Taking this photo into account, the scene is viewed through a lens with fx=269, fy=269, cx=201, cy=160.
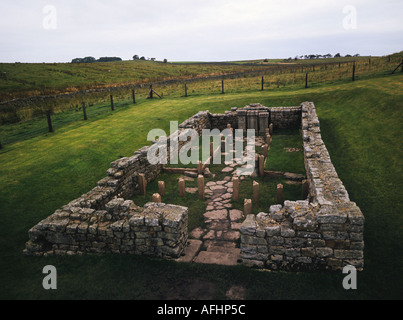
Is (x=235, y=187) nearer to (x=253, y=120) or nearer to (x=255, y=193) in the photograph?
(x=255, y=193)

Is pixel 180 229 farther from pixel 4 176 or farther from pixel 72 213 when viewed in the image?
pixel 4 176

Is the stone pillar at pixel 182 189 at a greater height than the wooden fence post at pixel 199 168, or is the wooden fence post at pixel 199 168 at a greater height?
the wooden fence post at pixel 199 168

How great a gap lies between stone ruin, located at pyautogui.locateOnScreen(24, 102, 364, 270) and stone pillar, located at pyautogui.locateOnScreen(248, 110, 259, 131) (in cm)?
1008

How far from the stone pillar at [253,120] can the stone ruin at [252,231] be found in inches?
397

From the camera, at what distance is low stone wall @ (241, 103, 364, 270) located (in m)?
5.54

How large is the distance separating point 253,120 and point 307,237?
13589 mm

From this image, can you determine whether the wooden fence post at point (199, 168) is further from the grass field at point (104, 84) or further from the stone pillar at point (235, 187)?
the grass field at point (104, 84)

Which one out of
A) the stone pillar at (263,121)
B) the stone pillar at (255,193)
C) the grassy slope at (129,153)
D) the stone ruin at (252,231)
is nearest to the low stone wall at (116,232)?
the stone ruin at (252,231)

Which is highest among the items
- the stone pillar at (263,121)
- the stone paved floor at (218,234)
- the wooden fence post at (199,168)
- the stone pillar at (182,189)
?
the stone pillar at (263,121)

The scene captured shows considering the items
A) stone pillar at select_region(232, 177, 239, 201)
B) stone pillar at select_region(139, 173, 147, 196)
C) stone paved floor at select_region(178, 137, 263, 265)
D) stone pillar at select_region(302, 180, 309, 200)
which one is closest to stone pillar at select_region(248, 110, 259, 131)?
stone paved floor at select_region(178, 137, 263, 265)

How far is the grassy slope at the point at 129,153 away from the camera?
5.44 meters

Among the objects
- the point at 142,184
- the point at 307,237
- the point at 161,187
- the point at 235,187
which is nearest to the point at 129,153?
the point at 142,184

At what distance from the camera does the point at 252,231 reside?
592cm

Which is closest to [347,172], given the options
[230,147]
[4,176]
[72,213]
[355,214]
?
[355,214]
